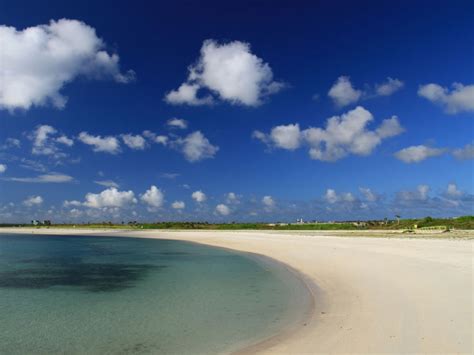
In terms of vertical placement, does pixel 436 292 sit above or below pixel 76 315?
above

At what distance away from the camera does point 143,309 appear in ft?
47.4

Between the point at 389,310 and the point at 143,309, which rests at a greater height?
the point at 389,310

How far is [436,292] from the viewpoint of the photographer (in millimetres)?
13578

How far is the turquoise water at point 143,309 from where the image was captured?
10.4 meters

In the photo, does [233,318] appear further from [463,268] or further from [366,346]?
[463,268]

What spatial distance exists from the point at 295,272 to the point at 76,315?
1343cm

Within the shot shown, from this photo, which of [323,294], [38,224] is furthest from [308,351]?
[38,224]

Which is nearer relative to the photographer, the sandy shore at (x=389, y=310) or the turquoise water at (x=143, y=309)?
the sandy shore at (x=389, y=310)

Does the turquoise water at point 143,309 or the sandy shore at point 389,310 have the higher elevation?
the sandy shore at point 389,310

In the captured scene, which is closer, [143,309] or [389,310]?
[389,310]

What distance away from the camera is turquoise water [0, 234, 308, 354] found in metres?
10.4

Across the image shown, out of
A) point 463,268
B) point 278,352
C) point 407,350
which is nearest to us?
point 407,350

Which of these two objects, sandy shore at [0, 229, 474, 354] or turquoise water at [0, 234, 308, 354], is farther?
turquoise water at [0, 234, 308, 354]

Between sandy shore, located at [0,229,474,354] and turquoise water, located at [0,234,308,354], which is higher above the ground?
sandy shore, located at [0,229,474,354]
